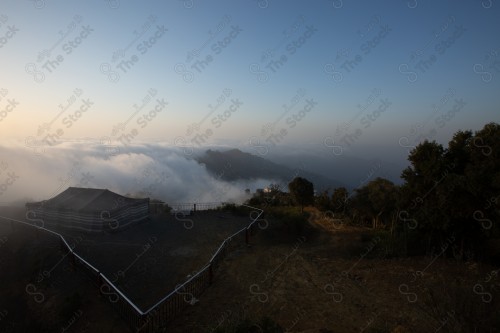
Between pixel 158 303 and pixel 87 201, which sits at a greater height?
pixel 87 201

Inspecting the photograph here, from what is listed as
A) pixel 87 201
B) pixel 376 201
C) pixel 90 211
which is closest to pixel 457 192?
pixel 376 201

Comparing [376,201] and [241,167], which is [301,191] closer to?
[376,201]

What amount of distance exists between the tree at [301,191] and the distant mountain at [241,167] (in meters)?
131

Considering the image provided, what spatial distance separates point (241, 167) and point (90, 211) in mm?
151875

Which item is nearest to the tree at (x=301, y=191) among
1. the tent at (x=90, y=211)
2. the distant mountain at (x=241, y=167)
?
the tent at (x=90, y=211)

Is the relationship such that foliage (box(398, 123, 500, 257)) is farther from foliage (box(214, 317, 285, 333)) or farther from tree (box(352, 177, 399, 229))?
foliage (box(214, 317, 285, 333))

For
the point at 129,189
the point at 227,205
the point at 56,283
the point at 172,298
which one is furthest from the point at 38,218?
the point at 129,189

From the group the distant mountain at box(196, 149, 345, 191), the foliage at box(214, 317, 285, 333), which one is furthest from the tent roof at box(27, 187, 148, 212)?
the distant mountain at box(196, 149, 345, 191)

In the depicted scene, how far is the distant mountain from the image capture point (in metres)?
164

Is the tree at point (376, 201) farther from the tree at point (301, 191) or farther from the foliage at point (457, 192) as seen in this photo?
the foliage at point (457, 192)

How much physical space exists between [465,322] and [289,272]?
660 cm

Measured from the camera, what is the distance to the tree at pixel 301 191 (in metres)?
26.5

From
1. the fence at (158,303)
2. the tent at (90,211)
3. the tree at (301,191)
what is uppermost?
the tree at (301,191)

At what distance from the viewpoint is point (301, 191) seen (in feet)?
86.9
